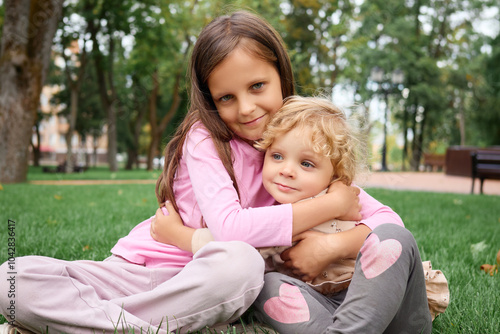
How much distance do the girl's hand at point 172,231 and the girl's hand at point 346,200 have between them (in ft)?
1.99

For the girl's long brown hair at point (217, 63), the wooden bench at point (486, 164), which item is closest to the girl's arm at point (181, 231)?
the girl's long brown hair at point (217, 63)

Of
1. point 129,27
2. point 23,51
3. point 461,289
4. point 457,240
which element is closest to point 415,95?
point 129,27

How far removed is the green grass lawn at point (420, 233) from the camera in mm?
1991

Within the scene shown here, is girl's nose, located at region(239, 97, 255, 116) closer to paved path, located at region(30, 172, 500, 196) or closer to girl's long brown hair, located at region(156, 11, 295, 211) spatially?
girl's long brown hair, located at region(156, 11, 295, 211)

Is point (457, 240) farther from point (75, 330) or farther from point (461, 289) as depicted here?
point (75, 330)

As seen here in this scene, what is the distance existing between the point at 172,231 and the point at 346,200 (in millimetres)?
724

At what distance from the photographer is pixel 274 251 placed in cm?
179

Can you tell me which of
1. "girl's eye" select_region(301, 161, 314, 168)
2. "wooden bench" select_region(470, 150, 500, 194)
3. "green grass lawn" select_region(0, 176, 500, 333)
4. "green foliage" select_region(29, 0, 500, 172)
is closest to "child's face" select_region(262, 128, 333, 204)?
"girl's eye" select_region(301, 161, 314, 168)

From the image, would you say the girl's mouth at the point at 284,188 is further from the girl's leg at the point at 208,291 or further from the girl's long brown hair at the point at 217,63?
the girl's leg at the point at 208,291

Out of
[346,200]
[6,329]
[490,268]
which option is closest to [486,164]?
[490,268]

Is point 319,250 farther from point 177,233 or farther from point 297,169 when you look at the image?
point 177,233

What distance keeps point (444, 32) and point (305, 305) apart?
28.3 meters

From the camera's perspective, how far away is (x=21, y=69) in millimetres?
9039

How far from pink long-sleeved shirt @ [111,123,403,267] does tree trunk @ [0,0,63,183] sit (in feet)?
27.5
